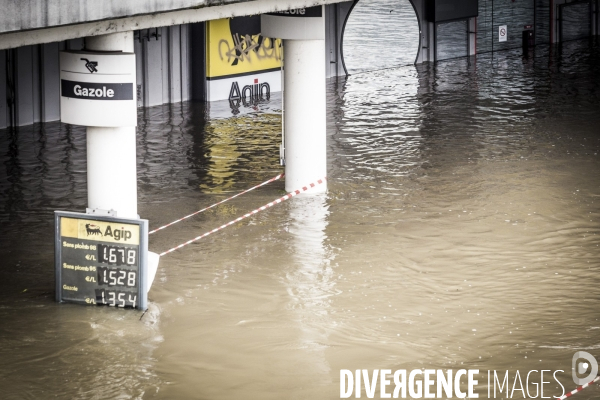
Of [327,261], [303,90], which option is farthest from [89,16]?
[303,90]

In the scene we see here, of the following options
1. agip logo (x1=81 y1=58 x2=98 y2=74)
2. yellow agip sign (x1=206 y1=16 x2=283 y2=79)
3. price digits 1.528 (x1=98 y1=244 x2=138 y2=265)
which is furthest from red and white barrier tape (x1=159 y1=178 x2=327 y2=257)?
yellow agip sign (x1=206 y1=16 x2=283 y2=79)

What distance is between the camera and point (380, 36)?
30.3 m

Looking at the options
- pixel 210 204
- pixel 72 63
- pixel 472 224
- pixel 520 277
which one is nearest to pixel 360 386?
pixel 520 277

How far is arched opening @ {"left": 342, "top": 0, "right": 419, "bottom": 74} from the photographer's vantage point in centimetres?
2952

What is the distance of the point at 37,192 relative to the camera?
16.2 m

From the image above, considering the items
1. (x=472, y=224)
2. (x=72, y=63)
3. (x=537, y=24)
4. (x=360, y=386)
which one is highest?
(x=537, y=24)

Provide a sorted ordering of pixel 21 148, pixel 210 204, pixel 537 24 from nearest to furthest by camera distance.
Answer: pixel 210 204 → pixel 21 148 → pixel 537 24

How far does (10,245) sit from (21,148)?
266 inches

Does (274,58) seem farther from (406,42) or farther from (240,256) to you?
(240,256)

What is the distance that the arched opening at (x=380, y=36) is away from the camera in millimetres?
29516

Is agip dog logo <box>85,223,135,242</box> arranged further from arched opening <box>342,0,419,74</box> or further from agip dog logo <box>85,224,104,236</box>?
arched opening <box>342,0,419,74</box>

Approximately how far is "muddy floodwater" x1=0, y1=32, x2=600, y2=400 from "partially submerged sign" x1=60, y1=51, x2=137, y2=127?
209 cm

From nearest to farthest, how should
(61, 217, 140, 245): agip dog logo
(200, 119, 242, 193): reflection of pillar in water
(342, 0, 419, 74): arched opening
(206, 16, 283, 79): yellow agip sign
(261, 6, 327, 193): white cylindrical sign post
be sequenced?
(61, 217, 140, 245): agip dog logo < (261, 6, 327, 193): white cylindrical sign post < (200, 119, 242, 193): reflection of pillar in water < (206, 16, 283, 79): yellow agip sign < (342, 0, 419, 74): arched opening

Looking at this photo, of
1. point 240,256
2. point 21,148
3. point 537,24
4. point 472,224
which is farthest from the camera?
point 537,24
